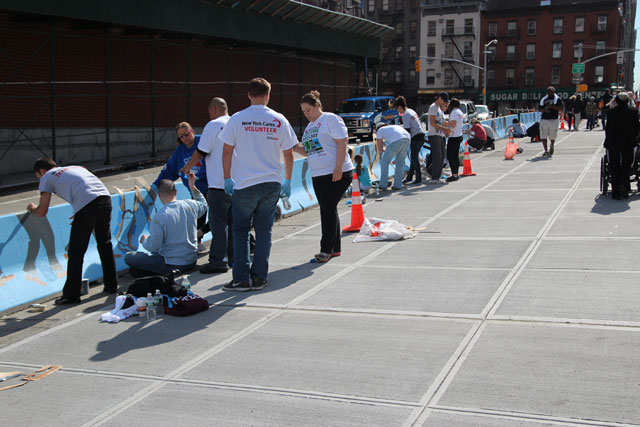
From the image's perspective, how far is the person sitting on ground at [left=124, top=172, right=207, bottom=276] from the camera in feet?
24.6

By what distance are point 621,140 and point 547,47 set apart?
76827mm

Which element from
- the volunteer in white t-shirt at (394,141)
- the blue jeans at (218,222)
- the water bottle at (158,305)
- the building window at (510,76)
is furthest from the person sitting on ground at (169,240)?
the building window at (510,76)

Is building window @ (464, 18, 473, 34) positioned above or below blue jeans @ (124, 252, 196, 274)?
above

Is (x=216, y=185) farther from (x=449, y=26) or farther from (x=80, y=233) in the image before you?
(x=449, y=26)

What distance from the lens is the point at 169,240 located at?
7617 mm

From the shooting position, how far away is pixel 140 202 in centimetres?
866

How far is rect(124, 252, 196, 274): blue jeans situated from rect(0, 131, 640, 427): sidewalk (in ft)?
1.26

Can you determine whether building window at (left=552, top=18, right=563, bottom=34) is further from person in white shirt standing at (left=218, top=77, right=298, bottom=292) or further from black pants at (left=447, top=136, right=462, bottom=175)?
person in white shirt standing at (left=218, top=77, right=298, bottom=292)

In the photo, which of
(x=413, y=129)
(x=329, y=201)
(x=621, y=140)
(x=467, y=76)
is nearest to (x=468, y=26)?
(x=467, y=76)

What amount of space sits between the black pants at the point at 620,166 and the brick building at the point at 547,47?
7250cm

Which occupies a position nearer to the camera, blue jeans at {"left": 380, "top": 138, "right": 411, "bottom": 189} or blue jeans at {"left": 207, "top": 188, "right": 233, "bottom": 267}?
blue jeans at {"left": 207, "top": 188, "right": 233, "bottom": 267}

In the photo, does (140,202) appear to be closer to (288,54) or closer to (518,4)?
(288,54)

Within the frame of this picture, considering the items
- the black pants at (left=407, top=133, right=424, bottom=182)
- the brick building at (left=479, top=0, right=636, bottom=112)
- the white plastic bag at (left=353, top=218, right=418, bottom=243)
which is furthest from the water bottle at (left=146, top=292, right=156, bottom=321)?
the brick building at (left=479, top=0, right=636, bottom=112)

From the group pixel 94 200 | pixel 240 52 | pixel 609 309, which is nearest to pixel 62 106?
pixel 240 52
